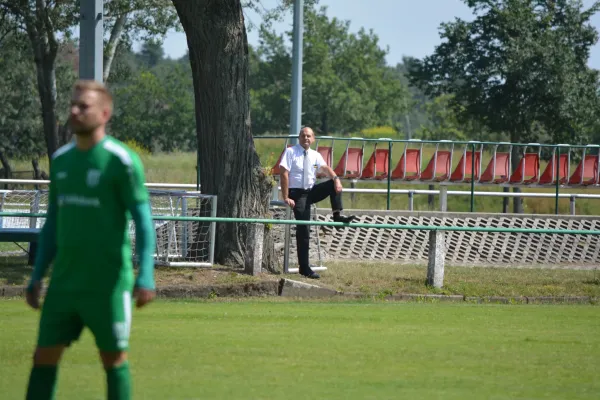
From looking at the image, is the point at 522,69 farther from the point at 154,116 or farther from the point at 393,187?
the point at 154,116

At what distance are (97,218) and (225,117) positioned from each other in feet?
39.1

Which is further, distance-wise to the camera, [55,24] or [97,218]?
[55,24]

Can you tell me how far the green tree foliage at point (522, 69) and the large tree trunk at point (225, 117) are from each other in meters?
29.5

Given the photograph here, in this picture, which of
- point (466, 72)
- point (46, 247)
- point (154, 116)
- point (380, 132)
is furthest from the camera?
point (380, 132)

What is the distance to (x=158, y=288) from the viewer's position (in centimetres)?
1517

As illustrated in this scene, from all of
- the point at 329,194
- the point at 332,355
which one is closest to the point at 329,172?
the point at 329,194

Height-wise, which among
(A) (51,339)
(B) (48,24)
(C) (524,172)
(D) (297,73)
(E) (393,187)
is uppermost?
(B) (48,24)

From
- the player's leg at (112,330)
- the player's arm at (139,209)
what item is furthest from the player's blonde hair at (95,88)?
the player's leg at (112,330)

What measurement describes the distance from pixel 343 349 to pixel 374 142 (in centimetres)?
1560

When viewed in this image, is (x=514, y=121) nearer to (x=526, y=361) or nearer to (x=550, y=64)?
(x=550, y=64)

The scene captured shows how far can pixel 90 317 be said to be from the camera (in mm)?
5715

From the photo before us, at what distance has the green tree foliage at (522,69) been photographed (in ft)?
149

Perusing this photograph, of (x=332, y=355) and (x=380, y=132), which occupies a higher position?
(x=380, y=132)

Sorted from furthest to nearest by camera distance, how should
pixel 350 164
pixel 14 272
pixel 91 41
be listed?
pixel 350 164
pixel 14 272
pixel 91 41
